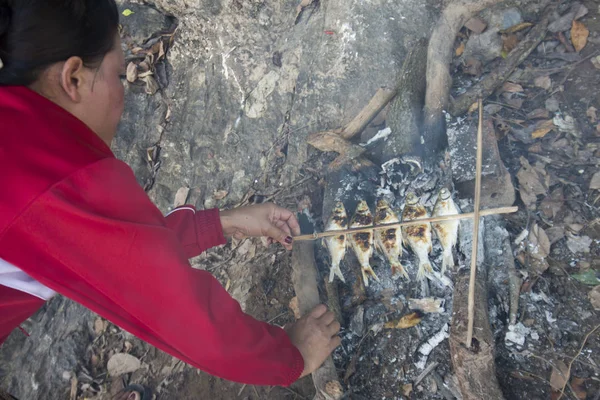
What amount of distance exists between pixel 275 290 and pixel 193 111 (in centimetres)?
270

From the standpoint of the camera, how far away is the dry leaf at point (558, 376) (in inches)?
99.1

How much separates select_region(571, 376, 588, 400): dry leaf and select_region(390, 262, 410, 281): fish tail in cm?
124

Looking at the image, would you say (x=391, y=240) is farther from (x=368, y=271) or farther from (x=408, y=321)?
(x=408, y=321)

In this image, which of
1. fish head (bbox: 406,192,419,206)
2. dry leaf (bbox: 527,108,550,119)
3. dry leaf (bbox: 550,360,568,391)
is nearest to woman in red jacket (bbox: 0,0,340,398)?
fish head (bbox: 406,192,419,206)

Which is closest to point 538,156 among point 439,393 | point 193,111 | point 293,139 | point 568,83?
point 568,83

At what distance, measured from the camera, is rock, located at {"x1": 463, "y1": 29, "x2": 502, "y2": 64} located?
3.76 metres

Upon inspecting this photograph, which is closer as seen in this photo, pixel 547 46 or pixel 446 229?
pixel 446 229

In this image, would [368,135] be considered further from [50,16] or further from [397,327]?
[50,16]

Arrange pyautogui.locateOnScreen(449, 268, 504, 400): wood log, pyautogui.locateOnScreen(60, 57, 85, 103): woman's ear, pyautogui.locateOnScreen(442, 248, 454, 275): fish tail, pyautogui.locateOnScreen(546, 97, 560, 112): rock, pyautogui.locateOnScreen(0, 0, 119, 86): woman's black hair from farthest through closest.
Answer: pyautogui.locateOnScreen(546, 97, 560, 112): rock
pyautogui.locateOnScreen(442, 248, 454, 275): fish tail
pyautogui.locateOnScreen(449, 268, 504, 400): wood log
pyautogui.locateOnScreen(60, 57, 85, 103): woman's ear
pyautogui.locateOnScreen(0, 0, 119, 86): woman's black hair

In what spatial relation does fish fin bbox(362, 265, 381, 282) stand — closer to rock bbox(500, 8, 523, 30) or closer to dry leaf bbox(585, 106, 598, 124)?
dry leaf bbox(585, 106, 598, 124)

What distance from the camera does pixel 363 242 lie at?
123 inches

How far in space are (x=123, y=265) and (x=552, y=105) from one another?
3678 millimetres

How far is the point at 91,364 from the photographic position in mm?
4461

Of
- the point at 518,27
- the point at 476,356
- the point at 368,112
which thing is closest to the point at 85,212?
the point at 476,356
